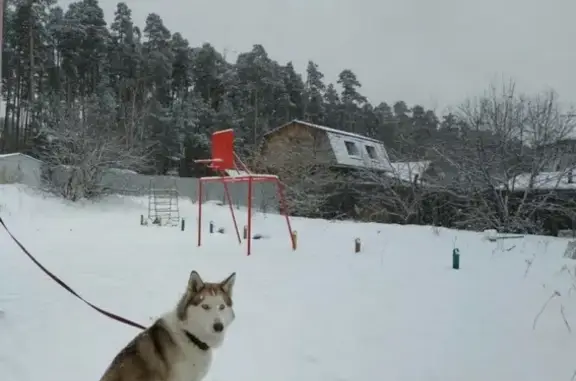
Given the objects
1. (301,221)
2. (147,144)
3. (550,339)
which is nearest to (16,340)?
(550,339)

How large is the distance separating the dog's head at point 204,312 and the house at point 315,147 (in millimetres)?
16037

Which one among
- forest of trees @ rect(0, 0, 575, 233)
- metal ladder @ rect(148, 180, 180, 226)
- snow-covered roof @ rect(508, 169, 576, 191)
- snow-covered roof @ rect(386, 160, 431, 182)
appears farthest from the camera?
forest of trees @ rect(0, 0, 575, 233)

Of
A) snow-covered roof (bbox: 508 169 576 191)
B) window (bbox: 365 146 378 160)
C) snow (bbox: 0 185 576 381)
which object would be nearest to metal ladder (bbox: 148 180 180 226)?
snow (bbox: 0 185 576 381)

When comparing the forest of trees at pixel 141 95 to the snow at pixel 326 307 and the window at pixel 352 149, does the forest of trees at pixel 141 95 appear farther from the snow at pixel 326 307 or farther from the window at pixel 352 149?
the snow at pixel 326 307

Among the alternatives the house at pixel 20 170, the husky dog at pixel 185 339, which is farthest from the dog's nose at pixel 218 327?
the house at pixel 20 170

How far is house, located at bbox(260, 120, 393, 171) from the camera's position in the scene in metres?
18.8

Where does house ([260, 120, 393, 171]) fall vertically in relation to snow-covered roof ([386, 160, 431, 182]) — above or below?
above

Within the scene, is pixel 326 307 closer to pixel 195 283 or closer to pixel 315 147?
pixel 195 283

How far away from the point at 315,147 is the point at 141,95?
33.4 feet

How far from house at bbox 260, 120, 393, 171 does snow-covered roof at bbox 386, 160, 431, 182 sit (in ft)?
7.25

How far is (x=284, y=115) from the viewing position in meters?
23.6

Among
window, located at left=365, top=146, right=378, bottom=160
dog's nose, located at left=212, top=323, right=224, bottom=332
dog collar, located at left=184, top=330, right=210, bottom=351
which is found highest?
window, located at left=365, top=146, right=378, bottom=160

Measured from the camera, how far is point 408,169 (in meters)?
15.3

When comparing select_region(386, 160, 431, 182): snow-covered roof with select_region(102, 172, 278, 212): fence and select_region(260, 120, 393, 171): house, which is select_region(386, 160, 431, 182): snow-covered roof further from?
select_region(102, 172, 278, 212): fence
